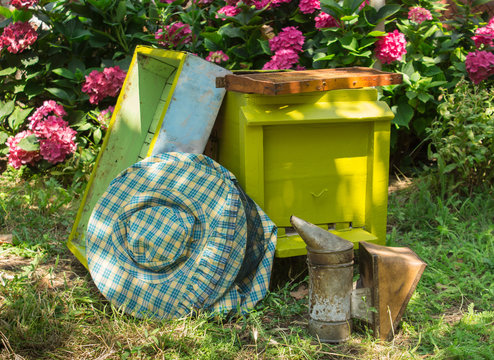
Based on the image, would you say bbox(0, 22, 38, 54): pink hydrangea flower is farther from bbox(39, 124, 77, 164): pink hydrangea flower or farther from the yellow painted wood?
the yellow painted wood

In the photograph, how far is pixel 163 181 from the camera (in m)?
2.38

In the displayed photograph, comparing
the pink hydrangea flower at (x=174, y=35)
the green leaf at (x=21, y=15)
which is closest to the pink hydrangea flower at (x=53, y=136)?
the green leaf at (x=21, y=15)

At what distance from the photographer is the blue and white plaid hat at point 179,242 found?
219 centimetres

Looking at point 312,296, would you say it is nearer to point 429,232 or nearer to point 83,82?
point 429,232

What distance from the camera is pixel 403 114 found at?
3.65 metres

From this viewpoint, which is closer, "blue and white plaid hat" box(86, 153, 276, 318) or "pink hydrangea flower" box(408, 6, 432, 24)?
"blue and white plaid hat" box(86, 153, 276, 318)

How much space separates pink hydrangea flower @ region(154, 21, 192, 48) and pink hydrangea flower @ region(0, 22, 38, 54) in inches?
34.7

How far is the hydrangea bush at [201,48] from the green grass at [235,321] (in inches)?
41.1

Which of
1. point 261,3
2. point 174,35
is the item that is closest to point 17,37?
point 174,35

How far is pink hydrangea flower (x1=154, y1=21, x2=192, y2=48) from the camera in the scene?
146 inches

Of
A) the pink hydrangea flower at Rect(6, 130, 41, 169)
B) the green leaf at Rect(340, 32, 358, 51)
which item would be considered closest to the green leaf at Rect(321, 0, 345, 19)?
the green leaf at Rect(340, 32, 358, 51)

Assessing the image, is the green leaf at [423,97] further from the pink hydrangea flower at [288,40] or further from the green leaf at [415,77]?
the pink hydrangea flower at [288,40]

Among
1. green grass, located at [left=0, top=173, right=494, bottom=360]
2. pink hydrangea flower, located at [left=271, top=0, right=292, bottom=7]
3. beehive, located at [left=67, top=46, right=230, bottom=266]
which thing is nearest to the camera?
green grass, located at [left=0, top=173, right=494, bottom=360]

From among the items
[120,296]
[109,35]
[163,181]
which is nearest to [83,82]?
[109,35]
